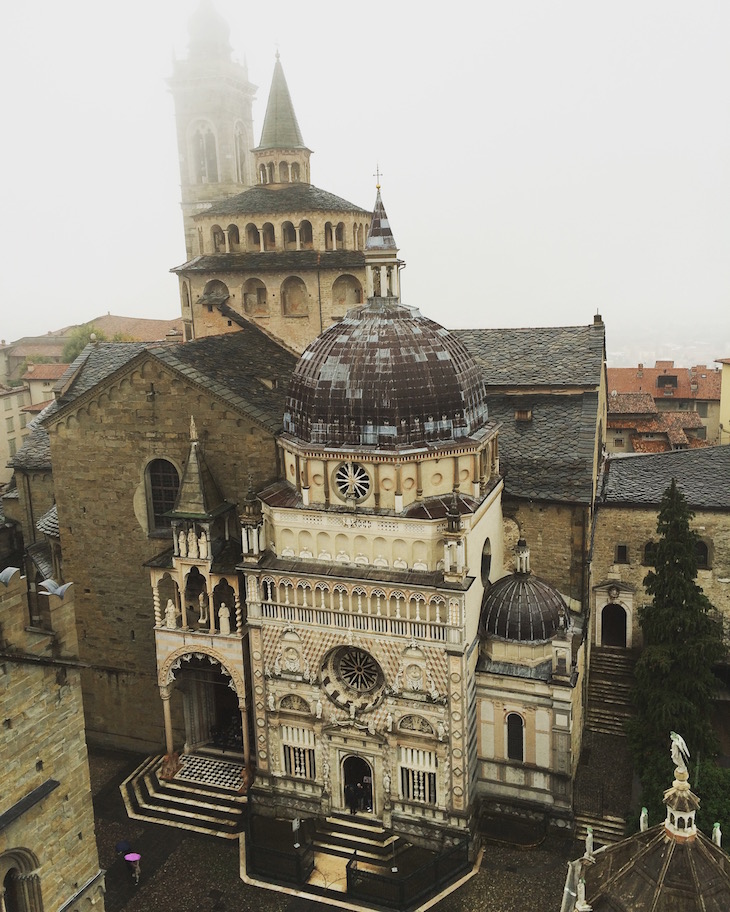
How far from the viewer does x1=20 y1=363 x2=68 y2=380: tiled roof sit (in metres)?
70.9

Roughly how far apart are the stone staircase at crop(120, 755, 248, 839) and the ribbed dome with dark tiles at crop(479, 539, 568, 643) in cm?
1035

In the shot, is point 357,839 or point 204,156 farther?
point 204,156

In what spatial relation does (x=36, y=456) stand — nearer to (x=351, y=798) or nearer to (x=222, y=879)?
(x=222, y=879)

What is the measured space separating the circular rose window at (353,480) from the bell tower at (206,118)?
49.0 meters

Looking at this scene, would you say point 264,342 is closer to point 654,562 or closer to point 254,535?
point 254,535

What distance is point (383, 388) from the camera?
24.4m

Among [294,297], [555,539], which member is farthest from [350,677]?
[294,297]

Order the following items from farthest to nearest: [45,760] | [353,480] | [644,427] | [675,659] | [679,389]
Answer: [679,389] → [644,427] → [675,659] → [353,480] → [45,760]

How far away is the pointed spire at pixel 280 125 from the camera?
38906 mm

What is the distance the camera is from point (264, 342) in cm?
3569

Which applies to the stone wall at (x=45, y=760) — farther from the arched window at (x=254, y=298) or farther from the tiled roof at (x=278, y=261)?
the arched window at (x=254, y=298)

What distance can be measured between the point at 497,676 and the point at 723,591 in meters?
12.7

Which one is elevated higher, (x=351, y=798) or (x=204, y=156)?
(x=204, y=156)

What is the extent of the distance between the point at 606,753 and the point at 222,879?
13.6 meters
